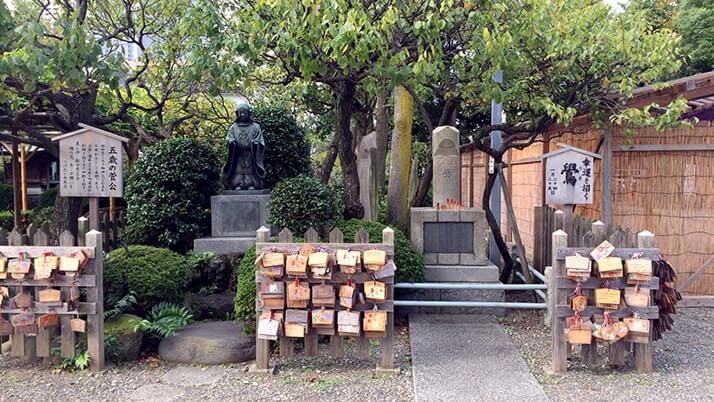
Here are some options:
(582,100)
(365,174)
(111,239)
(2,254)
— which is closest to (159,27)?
Result: (111,239)

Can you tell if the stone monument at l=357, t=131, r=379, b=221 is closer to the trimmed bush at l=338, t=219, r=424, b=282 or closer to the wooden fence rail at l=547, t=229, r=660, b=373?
the trimmed bush at l=338, t=219, r=424, b=282

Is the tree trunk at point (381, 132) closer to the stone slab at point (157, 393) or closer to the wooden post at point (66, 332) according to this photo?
the wooden post at point (66, 332)

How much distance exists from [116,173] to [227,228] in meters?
2.32

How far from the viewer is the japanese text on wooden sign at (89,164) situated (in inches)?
204

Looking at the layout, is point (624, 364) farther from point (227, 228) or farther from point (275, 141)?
point (275, 141)

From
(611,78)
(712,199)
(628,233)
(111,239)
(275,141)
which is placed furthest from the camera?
(275,141)

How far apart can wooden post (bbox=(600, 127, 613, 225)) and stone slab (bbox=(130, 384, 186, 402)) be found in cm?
564

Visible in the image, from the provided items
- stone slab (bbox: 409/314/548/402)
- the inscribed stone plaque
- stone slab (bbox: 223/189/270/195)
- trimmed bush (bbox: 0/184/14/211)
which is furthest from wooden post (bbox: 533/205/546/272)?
trimmed bush (bbox: 0/184/14/211)

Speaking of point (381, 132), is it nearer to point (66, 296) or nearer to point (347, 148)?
point (347, 148)

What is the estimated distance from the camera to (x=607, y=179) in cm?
708

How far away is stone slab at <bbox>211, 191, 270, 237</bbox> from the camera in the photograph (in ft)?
24.2

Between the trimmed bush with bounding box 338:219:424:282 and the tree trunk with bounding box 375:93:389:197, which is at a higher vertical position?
the tree trunk with bounding box 375:93:389:197

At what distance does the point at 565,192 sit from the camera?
559 centimetres

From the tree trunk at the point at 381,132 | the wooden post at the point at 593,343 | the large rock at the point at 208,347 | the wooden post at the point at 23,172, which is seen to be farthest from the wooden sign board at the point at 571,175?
the wooden post at the point at 23,172
